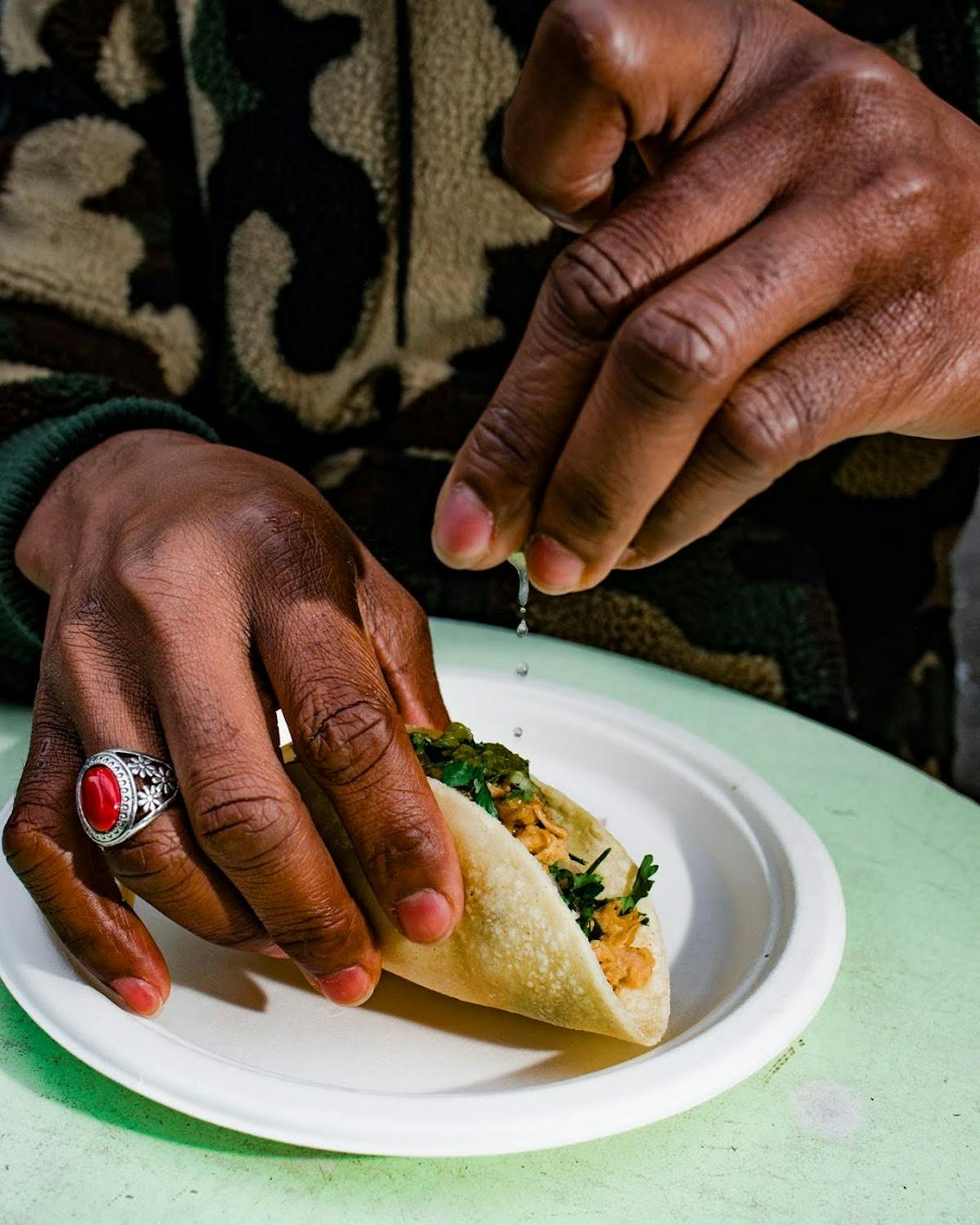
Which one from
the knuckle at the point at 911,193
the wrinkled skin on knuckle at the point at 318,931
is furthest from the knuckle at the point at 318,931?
the knuckle at the point at 911,193

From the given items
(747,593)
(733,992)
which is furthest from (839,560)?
(733,992)

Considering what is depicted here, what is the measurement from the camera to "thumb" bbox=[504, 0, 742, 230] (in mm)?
864

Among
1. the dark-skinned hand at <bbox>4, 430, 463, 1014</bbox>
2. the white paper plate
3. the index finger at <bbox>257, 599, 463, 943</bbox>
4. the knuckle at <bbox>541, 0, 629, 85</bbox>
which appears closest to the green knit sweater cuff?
the dark-skinned hand at <bbox>4, 430, 463, 1014</bbox>

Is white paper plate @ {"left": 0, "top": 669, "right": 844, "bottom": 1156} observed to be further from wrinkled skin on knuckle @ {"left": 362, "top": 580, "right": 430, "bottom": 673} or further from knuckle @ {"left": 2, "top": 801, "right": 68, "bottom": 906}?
wrinkled skin on knuckle @ {"left": 362, "top": 580, "right": 430, "bottom": 673}

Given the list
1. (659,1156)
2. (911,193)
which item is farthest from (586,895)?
(911,193)

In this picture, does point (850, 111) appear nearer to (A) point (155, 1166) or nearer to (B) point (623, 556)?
(B) point (623, 556)

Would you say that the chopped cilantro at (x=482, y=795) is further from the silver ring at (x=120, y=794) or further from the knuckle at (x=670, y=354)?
the knuckle at (x=670, y=354)

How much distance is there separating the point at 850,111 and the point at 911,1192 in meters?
0.94

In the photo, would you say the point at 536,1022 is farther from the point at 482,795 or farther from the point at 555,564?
the point at 555,564

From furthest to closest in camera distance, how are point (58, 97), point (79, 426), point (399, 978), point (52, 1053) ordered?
point (58, 97), point (79, 426), point (399, 978), point (52, 1053)

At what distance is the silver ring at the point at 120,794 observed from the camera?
3.47 feet

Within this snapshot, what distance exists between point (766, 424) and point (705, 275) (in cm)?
13

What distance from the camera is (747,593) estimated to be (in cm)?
213

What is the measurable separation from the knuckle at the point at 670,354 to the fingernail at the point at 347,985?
2.16 feet
